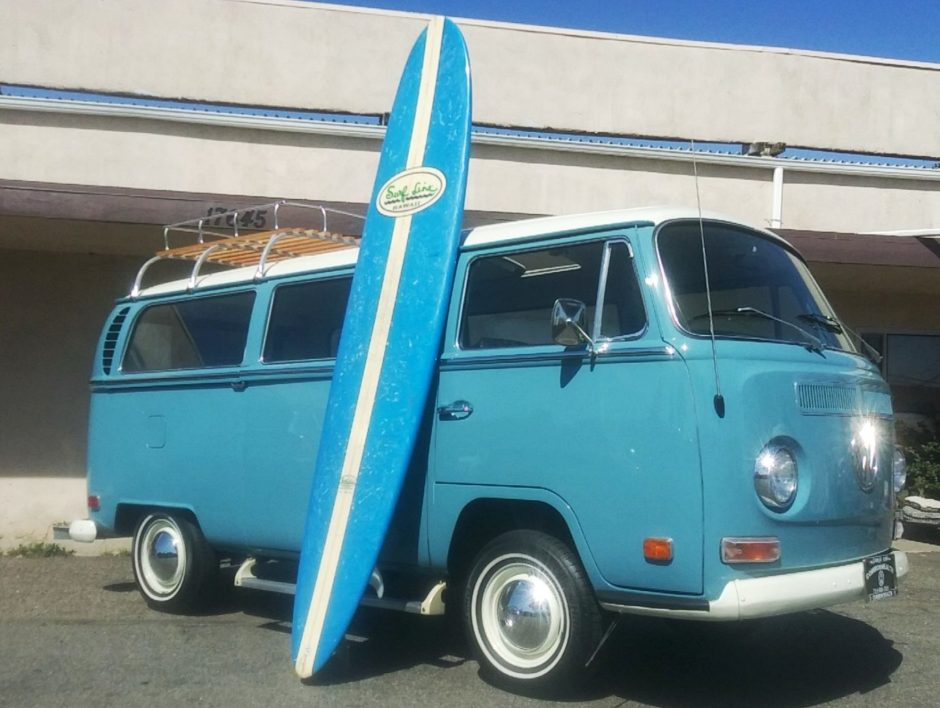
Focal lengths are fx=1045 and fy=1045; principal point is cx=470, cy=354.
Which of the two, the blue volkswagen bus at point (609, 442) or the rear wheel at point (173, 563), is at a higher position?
the blue volkswagen bus at point (609, 442)

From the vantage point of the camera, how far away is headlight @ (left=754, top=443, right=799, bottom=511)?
4.58 metres

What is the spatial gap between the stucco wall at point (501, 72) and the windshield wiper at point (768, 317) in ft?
20.1

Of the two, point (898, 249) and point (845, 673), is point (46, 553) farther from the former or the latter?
point (898, 249)

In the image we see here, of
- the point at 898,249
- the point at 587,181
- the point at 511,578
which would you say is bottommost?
the point at 511,578

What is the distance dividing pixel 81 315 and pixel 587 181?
521 centimetres

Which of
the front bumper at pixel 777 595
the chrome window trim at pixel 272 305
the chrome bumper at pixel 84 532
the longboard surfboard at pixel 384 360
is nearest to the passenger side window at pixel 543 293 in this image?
the longboard surfboard at pixel 384 360

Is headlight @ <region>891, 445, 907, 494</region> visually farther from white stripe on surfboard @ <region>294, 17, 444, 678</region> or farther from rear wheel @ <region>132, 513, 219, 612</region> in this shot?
rear wheel @ <region>132, 513, 219, 612</region>

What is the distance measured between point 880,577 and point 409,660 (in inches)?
101

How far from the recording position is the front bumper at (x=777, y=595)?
445cm

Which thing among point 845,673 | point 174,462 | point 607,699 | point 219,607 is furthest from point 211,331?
point 845,673

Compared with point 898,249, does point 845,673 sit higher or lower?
lower

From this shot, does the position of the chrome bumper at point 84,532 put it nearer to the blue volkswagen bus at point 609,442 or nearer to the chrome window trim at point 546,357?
the blue volkswagen bus at point 609,442

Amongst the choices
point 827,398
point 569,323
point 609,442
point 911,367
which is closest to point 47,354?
point 569,323

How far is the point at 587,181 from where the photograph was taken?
1057cm
